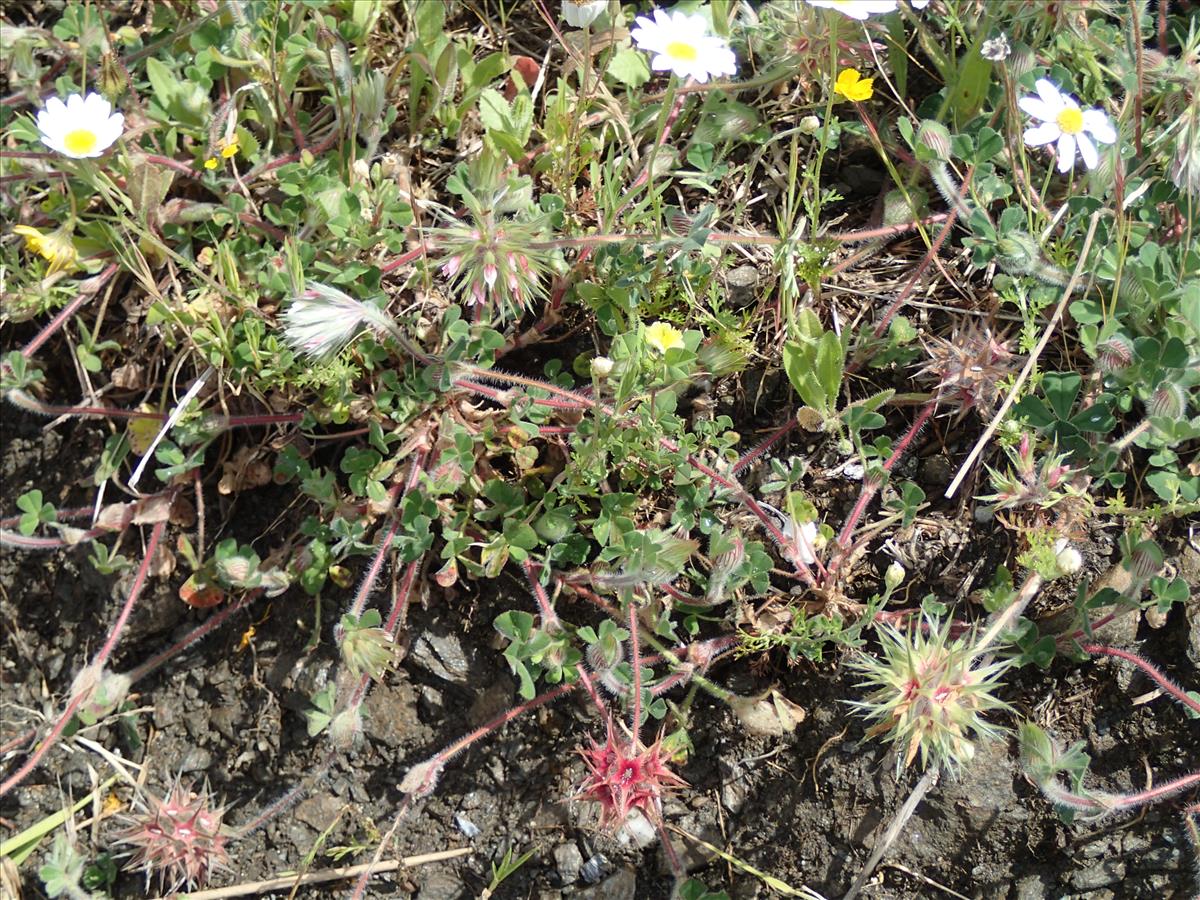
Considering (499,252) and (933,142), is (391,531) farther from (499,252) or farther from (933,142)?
(933,142)

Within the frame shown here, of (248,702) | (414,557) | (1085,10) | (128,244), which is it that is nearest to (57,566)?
(248,702)

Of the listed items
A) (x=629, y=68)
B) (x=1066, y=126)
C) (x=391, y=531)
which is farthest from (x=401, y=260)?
(x=1066, y=126)

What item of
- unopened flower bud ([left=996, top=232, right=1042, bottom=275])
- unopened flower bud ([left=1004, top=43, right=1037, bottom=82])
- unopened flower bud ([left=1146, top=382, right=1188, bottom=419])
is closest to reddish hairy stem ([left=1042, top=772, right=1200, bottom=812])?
unopened flower bud ([left=1146, top=382, right=1188, bottom=419])

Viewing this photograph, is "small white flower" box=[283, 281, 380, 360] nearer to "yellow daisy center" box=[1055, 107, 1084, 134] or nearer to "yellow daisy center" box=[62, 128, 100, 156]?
"yellow daisy center" box=[62, 128, 100, 156]

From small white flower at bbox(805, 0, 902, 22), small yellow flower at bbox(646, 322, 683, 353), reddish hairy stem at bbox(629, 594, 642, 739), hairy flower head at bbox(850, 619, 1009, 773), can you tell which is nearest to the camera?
hairy flower head at bbox(850, 619, 1009, 773)

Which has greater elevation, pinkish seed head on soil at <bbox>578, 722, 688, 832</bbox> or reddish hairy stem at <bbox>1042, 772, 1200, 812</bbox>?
pinkish seed head on soil at <bbox>578, 722, 688, 832</bbox>

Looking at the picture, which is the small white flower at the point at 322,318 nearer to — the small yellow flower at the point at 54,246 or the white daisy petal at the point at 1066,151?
the small yellow flower at the point at 54,246

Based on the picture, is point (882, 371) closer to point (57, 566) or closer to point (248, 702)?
point (248, 702)

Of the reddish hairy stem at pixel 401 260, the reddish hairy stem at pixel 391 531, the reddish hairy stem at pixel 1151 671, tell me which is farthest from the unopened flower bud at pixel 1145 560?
the reddish hairy stem at pixel 401 260
